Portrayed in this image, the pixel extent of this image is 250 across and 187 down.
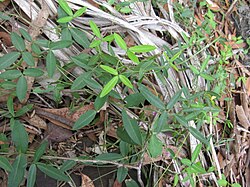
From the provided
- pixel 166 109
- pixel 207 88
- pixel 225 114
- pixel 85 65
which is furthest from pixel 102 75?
pixel 225 114

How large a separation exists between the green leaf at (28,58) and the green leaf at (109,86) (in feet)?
0.70

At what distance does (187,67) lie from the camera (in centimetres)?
123

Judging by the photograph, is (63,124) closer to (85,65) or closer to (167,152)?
(85,65)

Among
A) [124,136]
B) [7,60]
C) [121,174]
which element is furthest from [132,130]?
[7,60]

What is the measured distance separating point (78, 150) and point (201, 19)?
83cm

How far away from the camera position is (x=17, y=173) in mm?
932

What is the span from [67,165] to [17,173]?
0.47ft

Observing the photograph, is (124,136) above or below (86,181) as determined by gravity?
above

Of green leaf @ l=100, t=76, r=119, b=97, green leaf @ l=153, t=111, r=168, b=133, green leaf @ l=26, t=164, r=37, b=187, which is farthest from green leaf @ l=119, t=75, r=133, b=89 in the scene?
green leaf @ l=26, t=164, r=37, b=187

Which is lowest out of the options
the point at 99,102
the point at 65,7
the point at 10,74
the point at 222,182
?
the point at 222,182

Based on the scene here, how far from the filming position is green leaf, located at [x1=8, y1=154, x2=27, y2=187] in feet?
3.04

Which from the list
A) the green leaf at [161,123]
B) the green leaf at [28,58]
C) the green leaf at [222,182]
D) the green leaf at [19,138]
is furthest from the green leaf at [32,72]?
the green leaf at [222,182]

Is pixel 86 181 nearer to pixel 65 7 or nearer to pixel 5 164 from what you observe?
pixel 5 164

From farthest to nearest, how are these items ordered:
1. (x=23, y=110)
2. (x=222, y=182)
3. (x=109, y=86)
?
1. (x=222, y=182)
2. (x=23, y=110)
3. (x=109, y=86)
